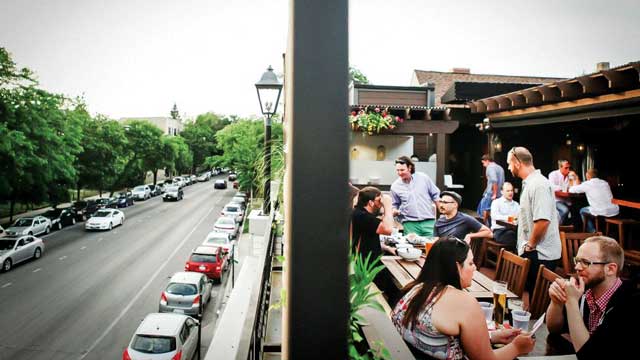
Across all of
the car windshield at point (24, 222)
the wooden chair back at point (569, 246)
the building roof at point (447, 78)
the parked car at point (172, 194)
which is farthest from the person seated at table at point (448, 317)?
the parked car at point (172, 194)

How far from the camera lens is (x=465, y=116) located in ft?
43.3

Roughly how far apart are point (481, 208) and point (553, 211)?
584cm

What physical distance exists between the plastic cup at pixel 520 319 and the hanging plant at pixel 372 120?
8.33m

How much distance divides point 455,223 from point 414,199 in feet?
2.65

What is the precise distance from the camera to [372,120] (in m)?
10.4

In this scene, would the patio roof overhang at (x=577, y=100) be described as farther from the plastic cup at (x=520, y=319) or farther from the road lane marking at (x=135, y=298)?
the road lane marking at (x=135, y=298)

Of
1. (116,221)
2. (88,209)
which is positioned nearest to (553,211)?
(116,221)

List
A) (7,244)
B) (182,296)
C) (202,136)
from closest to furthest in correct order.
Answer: (182,296)
(7,244)
(202,136)

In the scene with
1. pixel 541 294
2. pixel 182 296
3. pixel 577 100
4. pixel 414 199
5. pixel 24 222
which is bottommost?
pixel 182 296

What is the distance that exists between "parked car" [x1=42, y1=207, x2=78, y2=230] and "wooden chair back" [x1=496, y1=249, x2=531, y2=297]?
38072 mm

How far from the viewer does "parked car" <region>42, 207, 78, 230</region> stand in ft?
112

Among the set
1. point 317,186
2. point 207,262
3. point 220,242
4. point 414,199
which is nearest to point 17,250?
point 220,242

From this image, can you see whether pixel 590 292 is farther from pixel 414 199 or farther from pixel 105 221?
pixel 105 221

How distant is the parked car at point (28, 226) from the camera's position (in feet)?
81.8
